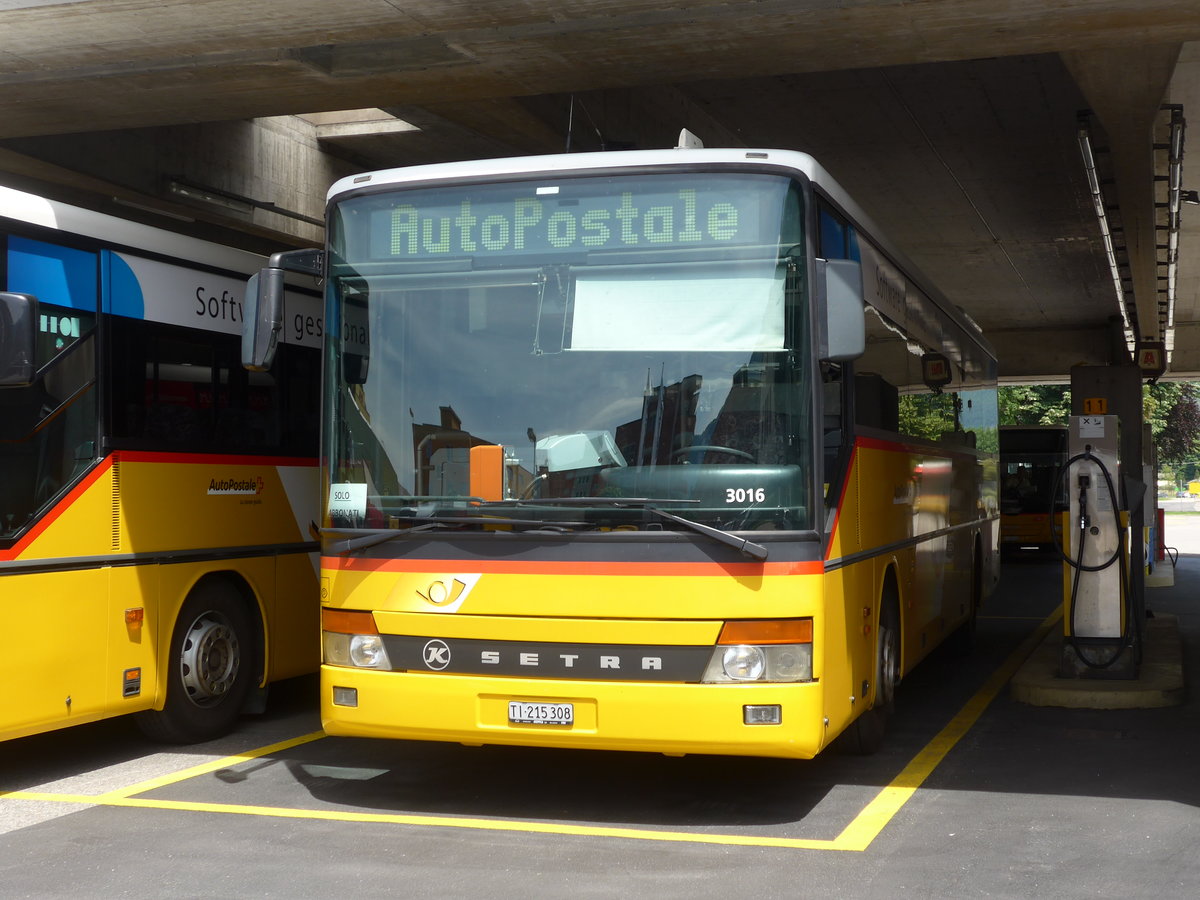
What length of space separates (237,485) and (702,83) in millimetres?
7629

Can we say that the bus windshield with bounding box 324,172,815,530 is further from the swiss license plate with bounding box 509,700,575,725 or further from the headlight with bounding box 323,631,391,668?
the swiss license plate with bounding box 509,700,575,725

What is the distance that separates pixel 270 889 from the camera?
5844mm

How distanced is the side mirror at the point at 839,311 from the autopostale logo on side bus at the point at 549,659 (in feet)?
4.87

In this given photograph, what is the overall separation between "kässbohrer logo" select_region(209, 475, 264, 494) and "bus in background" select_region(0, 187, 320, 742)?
0.02m

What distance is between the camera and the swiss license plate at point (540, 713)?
673 cm

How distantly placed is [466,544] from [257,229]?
1049cm

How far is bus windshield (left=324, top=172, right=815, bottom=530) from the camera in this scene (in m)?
6.68

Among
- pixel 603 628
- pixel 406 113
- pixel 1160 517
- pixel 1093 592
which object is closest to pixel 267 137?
pixel 406 113

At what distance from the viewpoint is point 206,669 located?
918 cm

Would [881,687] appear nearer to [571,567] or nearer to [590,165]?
[571,567]

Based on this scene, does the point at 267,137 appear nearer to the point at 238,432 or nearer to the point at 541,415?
the point at 238,432

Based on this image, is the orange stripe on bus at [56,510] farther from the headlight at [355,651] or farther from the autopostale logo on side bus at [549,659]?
the autopostale logo on side bus at [549,659]

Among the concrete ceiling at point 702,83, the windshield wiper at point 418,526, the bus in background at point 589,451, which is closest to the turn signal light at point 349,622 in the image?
the bus in background at point 589,451

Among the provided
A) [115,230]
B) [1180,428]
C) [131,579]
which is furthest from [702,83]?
[1180,428]
